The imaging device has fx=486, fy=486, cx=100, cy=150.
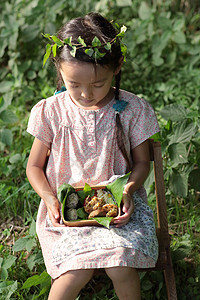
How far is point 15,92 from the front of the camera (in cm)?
411

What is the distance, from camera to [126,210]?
217 centimetres

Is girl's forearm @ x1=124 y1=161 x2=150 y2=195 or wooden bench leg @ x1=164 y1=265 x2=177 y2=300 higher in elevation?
girl's forearm @ x1=124 y1=161 x2=150 y2=195

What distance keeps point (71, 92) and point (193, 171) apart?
0.99 metres

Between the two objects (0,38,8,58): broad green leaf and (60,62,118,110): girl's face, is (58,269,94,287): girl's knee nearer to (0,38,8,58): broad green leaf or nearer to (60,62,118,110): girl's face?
(60,62,118,110): girl's face

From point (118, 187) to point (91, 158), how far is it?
0.98 ft

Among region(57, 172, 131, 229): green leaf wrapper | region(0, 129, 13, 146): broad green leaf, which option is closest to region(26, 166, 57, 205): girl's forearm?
region(57, 172, 131, 229): green leaf wrapper

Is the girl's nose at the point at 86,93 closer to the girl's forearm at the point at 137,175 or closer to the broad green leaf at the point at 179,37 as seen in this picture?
the girl's forearm at the point at 137,175

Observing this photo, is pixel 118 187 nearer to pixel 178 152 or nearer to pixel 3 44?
pixel 178 152

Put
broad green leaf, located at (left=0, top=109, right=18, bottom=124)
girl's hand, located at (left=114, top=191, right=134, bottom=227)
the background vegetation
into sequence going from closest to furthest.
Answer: girl's hand, located at (left=114, top=191, right=134, bottom=227), the background vegetation, broad green leaf, located at (left=0, top=109, right=18, bottom=124)

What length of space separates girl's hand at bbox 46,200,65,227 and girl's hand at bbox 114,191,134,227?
0.88 ft

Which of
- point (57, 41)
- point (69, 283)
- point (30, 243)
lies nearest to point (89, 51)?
point (57, 41)

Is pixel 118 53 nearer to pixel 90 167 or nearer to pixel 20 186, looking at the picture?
pixel 90 167

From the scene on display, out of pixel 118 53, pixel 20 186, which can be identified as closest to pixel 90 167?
pixel 118 53

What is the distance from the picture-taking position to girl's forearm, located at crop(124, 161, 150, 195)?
2328 mm
